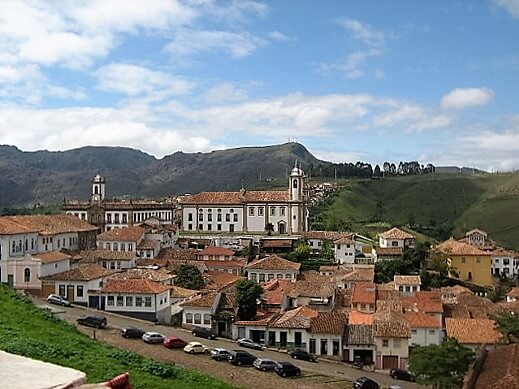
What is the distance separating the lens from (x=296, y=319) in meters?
28.4

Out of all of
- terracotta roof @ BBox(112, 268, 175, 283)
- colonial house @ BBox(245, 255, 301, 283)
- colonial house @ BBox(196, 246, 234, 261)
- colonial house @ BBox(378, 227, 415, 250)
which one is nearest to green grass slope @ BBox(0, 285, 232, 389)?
terracotta roof @ BBox(112, 268, 175, 283)

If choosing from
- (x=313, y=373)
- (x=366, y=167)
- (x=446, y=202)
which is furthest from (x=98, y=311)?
(x=366, y=167)

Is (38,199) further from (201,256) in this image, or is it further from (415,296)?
(415,296)

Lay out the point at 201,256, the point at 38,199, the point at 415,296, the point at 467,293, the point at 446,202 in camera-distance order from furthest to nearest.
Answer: the point at 38,199, the point at 446,202, the point at 201,256, the point at 467,293, the point at 415,296

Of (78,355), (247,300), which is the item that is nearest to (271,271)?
(247,300)

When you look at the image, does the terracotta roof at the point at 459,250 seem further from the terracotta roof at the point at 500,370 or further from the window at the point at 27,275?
the window at the point at 27,275

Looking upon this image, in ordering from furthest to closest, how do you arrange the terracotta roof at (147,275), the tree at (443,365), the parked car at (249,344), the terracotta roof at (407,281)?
the terracotta roof at (407,281) < the terracotta roof at (147,275) < the parked car at (249,344) < the tree at (443,365)

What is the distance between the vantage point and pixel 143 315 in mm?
30188

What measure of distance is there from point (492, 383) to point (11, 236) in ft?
89.6

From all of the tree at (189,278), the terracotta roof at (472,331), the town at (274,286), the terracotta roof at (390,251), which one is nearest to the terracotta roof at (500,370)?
the town at (274,286)

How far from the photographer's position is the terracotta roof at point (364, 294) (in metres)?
33.3

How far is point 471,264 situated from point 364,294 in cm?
1627

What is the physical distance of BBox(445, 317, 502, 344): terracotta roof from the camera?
2589 centimetres

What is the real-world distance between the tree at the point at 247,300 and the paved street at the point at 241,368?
240cm
